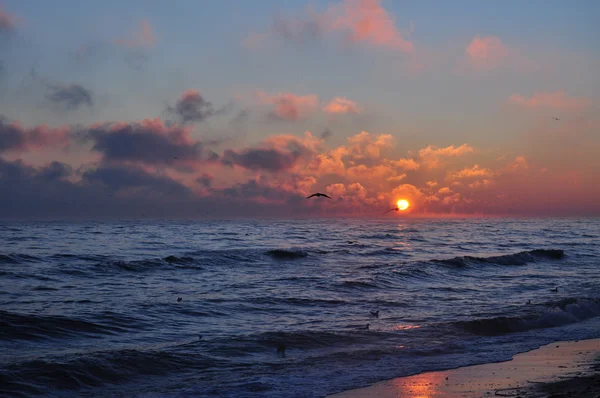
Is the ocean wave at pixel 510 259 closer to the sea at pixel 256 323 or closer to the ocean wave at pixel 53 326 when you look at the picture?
the sea at pixel 256 323

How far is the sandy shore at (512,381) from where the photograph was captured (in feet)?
32.7

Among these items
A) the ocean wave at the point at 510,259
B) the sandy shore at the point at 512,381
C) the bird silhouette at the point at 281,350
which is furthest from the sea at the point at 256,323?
the ocean wave at the point at 510,259

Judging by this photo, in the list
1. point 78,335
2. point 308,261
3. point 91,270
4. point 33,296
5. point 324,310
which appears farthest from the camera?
point 308,261

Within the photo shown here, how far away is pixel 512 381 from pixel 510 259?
110 ft

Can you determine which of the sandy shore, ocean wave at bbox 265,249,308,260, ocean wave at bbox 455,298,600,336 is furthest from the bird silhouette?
ocean wave at bbox 265,249,308,260

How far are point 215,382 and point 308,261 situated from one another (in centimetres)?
2850

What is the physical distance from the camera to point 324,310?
19.9 meters

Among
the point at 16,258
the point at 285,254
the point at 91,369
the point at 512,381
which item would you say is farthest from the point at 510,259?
the point at 91,369

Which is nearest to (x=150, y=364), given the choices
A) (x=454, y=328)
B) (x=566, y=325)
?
(x=454, y=328)

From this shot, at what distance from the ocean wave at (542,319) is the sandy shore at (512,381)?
3.64 metres

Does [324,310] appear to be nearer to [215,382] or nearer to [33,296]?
[215,382]

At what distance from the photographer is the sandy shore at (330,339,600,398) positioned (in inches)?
392

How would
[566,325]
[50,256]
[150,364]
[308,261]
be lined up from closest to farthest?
1. [150,364]
2. [566,325]
3. [50,256]
4. [308,261]

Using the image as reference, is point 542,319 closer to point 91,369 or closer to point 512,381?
point 512,381
